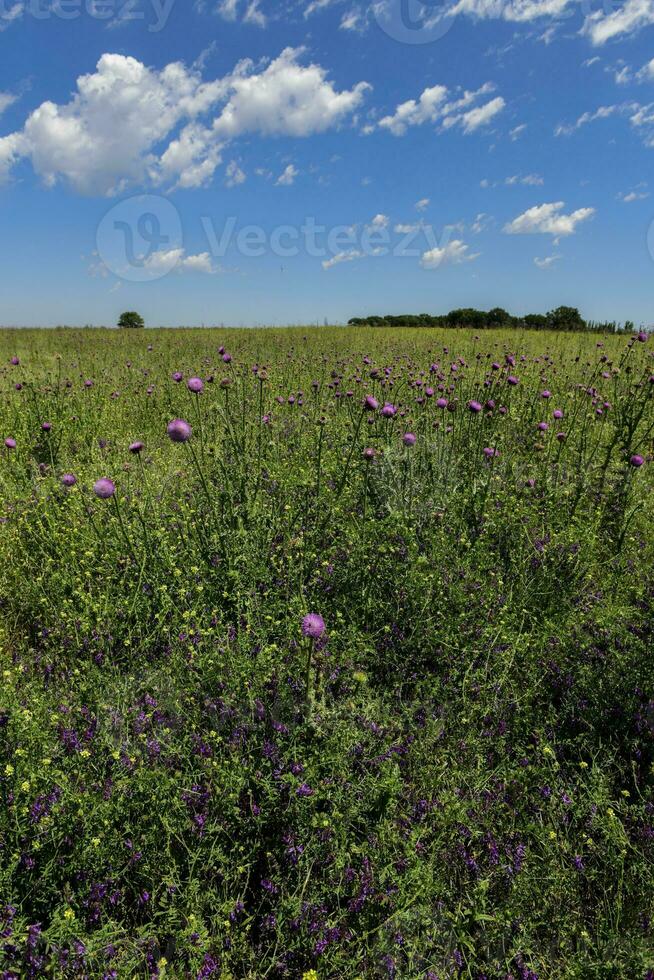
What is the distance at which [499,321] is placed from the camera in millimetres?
22469

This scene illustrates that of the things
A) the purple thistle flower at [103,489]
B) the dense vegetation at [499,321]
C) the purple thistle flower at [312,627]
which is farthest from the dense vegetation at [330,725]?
the dense vegetation at [499,321]

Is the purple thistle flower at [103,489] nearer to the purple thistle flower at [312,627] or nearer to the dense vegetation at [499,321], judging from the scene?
the purple thistle flower at [312,627]

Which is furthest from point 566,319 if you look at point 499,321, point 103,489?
point 103,489

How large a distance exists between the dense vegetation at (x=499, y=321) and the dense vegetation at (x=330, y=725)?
469 inches

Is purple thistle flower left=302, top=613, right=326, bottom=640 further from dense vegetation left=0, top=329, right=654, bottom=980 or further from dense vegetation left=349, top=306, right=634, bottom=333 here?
dense vegetation left=349, top=306, right=634, bottom=333

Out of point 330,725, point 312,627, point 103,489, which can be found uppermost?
point 103,489

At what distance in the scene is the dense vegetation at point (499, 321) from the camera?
1420 cm

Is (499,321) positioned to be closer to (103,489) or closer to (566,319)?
(566,319)

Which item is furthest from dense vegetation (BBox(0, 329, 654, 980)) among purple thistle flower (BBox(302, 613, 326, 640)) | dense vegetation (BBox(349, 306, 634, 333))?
dense vegetation (BBox(349, 306, 634, 333))

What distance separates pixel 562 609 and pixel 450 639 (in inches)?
30.9

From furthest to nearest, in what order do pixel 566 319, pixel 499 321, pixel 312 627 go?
1. pixel 499 321
2. pixel 566 319
3. pixel 312 627

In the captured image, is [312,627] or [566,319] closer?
[312,627]

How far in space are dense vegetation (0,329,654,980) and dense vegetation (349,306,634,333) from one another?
1192 cm

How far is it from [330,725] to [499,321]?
77.2 ft
